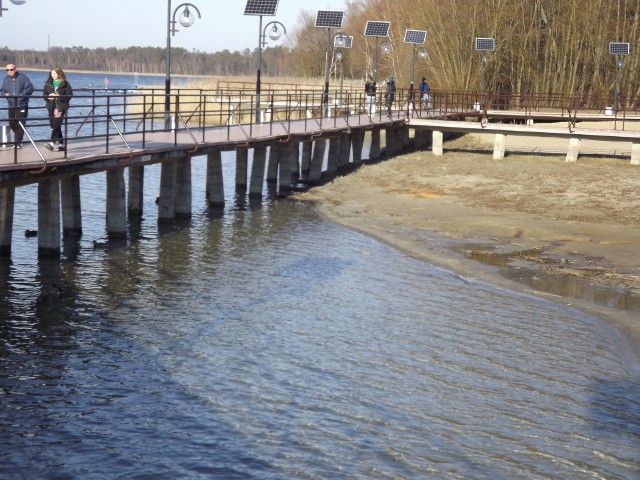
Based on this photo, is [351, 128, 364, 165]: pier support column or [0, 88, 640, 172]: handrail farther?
[351, 128, 364, 165]: pier support column

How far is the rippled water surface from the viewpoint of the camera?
9.77 m

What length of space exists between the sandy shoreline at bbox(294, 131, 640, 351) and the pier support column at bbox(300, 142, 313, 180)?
1.59 meters

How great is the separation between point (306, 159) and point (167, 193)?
10.3 m

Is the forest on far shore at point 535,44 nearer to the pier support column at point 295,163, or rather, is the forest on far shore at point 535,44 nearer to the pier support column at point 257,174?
the pier support column at point 295,163

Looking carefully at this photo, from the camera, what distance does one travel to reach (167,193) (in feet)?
75.2

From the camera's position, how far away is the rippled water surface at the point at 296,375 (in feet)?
32.0

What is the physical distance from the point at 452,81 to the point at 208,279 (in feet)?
123

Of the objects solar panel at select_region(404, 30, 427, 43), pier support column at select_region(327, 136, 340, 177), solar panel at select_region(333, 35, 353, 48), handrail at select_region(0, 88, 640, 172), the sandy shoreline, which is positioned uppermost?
solar panel at select_region(404, 30, 427, 43)

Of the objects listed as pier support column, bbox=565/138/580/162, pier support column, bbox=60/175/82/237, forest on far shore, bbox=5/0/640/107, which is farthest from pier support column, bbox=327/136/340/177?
forest on far shore, bbox=5/0/640/107

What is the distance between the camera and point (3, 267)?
17.8 metres

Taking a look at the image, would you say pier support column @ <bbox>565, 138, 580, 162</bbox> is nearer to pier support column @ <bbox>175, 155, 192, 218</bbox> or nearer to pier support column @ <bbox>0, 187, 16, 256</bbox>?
pier support column @ <bbox>175, 155, 192, 218</bbox>

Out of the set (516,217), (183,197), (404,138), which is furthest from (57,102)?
(404,138)

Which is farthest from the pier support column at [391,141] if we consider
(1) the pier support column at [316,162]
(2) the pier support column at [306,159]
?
(1) the pier support column at [316,162]

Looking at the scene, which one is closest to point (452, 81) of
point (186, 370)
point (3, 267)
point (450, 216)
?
point (450, 216)
